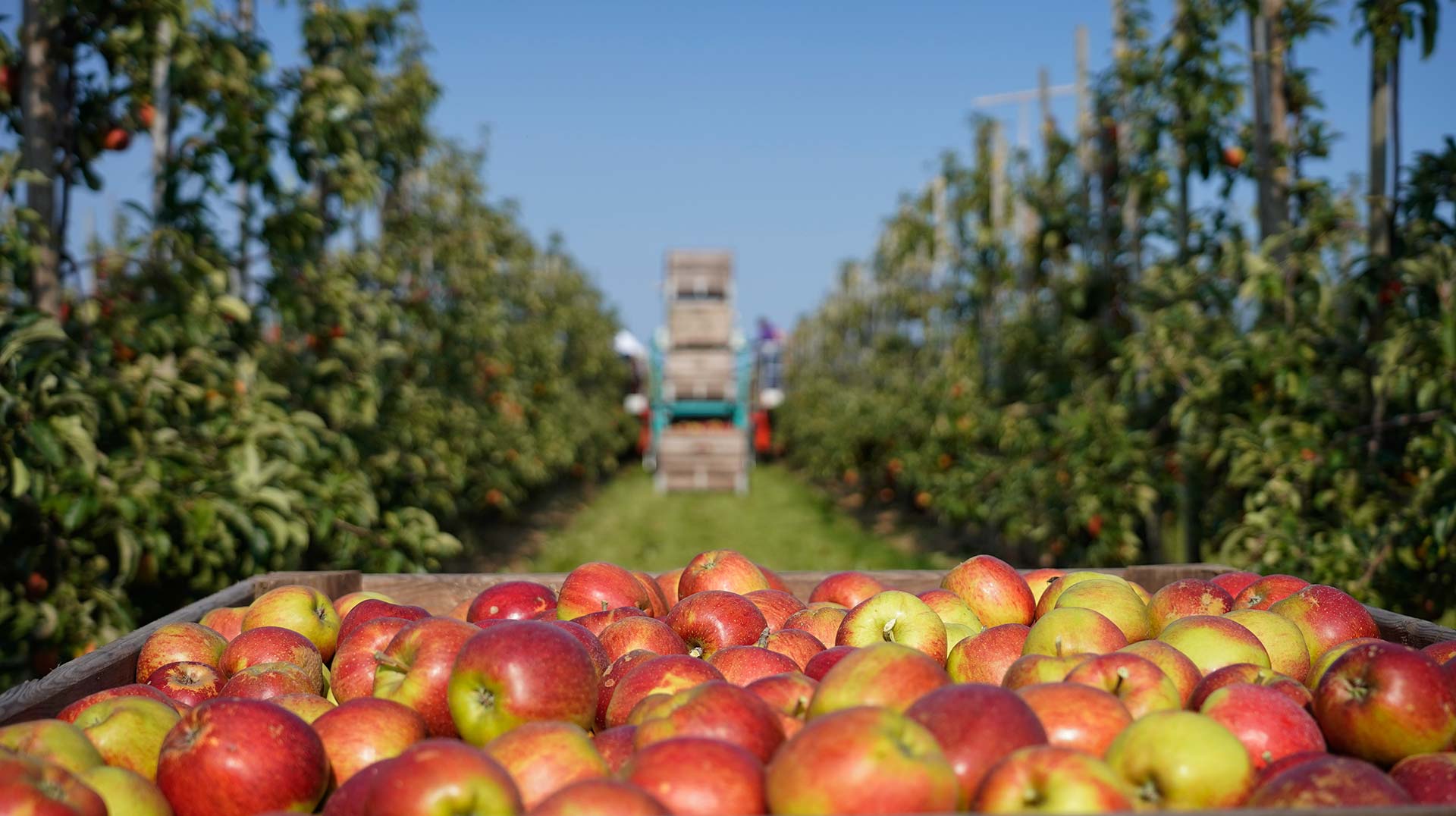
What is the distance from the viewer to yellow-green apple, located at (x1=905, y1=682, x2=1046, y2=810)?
1332 millimetres

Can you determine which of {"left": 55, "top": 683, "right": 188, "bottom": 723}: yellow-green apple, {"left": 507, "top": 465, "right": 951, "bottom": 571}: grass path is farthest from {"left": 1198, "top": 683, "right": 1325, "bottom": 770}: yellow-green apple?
{"left": 507, "top": 465, "right": 951, "bottom": 571}: grass path

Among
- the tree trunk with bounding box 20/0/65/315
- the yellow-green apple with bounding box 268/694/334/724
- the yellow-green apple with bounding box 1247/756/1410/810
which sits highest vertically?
the tree trunk with bounding box 20/0/65/315

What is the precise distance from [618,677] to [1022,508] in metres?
5.95

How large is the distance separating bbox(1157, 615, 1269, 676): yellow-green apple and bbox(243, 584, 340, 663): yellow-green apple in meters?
1.68

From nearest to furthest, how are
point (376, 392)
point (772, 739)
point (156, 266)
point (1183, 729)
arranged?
point (1183, 729) → point (772, 739) → point (156, 266) → point (376, 392)

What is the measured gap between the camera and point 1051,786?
120 centimetres

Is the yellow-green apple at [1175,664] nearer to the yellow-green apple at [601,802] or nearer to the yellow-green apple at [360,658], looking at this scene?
the yellow-green apple at [601,802]

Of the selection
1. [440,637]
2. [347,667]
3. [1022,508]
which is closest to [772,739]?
[440,637]

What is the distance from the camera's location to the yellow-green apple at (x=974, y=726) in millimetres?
1332

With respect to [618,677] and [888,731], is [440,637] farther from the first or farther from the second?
[888,731]

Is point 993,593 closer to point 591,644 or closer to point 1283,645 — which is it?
point 1283,645

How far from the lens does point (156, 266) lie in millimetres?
4137

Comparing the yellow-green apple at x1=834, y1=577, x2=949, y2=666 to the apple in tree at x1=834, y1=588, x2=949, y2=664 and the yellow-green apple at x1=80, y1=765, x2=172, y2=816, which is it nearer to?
the apple in tree at x1=834, y1=588, x2=949, y2=664

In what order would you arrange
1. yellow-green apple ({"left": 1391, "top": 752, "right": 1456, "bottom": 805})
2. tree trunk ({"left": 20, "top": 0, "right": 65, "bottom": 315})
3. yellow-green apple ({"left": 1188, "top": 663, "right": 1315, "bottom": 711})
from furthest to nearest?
tree trunk ({"left": 20, "top": 0, "right": 65, "bottom": 315}) < yellow-green apple ({"left": 1188, "top": 663, "right": 1315, "bottom": 711}) < yellow-green apple ({"left": 1391, "top": 752, "right": 1456, "bottom": 805})
